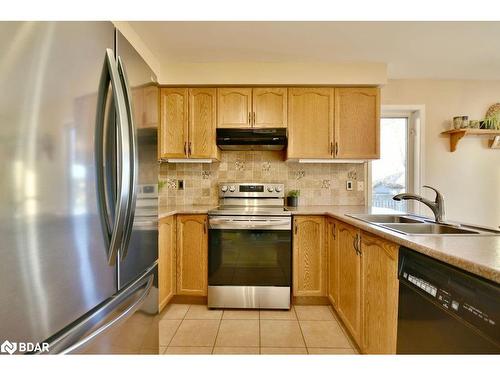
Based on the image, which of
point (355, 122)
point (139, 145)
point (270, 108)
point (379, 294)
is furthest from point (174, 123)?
point (379, 294)

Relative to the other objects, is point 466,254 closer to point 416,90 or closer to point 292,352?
point 292,352

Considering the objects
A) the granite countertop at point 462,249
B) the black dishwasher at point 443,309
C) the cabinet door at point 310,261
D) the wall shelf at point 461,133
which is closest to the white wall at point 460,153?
the wall shelf at point 461,133

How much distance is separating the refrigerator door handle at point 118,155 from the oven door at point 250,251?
4.85ft

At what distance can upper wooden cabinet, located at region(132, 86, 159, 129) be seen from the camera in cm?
97

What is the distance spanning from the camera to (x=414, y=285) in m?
1.03

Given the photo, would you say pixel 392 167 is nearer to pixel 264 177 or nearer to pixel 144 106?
pixel 264 177

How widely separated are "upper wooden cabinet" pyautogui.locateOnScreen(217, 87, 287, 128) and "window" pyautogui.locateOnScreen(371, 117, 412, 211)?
1.31 m

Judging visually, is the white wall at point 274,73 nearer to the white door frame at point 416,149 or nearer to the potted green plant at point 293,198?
the white door frame at point 416,149

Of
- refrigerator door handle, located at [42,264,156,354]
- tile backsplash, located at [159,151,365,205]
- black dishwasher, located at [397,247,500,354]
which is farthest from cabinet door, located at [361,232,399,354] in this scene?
tile backsplash, located at [159,151,365,205]

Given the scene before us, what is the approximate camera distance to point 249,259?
7.36 ft

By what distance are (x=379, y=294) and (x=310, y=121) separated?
5.77ft

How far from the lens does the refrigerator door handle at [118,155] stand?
30.0 inches
